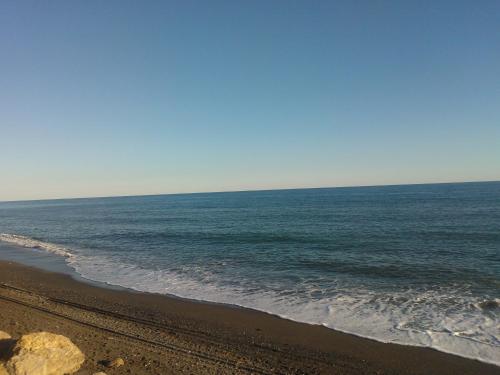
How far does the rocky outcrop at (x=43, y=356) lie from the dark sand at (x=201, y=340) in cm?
56

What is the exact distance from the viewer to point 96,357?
7980 mm

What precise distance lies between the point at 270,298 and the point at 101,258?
14797 mm

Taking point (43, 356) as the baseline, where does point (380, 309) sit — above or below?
below

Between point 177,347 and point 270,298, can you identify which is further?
point 270,298

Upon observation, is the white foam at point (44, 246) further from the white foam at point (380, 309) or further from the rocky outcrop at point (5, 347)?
the rocky outcrop at point (5, 347)

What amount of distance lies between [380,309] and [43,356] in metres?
10.2

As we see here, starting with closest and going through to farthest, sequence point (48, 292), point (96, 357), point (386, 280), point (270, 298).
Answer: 1. point (96, 357)
2. point (270, 298)
3. point (48, 292)
4. point (386, 280)

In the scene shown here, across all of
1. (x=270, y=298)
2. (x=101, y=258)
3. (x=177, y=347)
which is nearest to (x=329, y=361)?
(x=177, y=347)

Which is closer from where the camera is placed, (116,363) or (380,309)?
(116,363)

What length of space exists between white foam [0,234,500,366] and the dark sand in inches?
25.9

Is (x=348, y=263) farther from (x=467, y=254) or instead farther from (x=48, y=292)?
(x=48, y=292)

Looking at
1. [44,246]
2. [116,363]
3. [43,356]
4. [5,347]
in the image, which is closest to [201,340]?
[116,363]

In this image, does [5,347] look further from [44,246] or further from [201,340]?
[44,246]

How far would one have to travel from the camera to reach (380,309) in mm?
11930
